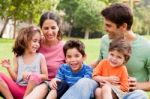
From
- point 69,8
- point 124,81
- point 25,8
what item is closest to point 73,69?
point 124,81

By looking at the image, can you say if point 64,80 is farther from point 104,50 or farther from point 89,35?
point 89,35

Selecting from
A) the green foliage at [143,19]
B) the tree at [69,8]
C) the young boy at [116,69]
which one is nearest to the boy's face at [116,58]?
the young boy at [116,69]

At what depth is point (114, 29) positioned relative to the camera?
4297 mm

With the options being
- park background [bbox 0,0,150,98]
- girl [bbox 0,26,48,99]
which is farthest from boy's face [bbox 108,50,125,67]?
→ park background [bbox 0,0,150,98]

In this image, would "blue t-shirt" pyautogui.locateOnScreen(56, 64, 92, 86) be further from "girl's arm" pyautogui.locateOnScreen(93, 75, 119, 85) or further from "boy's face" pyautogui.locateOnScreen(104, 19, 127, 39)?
"boy's face" pyautogui.locateOnScreen(104, 19, 127, 39)

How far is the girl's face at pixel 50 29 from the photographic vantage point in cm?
475

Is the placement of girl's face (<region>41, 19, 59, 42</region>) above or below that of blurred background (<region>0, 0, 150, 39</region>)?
above

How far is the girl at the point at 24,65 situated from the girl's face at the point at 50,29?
0.08 metres

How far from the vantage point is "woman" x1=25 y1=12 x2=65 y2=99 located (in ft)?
15.6

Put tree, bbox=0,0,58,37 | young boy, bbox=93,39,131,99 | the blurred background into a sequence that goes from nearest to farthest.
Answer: young boy, bbox=93,39,131,99 < tree, bbox=0,0,58,37 < the blurred background

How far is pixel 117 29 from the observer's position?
4.31 metres

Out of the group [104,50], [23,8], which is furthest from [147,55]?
[23,8]

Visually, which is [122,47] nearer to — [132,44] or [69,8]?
[132,44]

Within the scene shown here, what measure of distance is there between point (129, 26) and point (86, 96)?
37.3 inches
